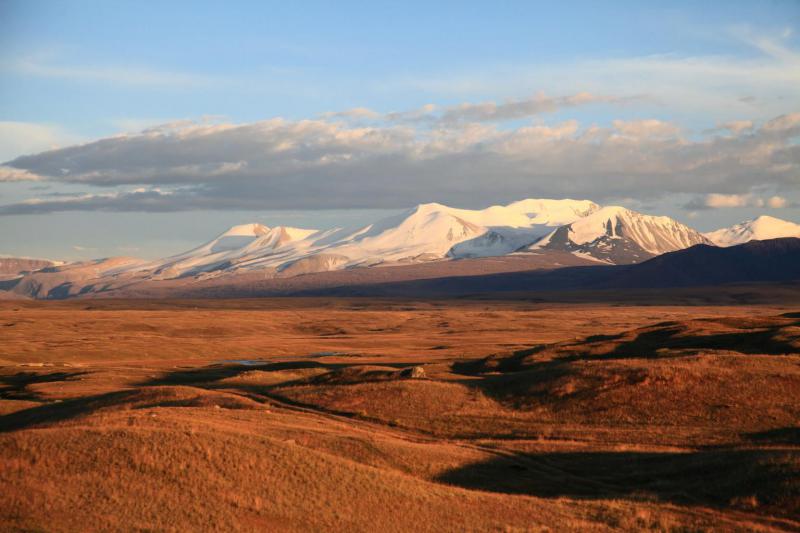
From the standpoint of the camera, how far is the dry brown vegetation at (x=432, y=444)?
2697 centimetres

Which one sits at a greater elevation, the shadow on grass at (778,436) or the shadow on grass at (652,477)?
the shadow on grass at (652,477)

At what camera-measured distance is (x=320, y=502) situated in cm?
2781

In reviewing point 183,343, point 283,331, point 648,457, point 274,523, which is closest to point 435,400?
point 648,457

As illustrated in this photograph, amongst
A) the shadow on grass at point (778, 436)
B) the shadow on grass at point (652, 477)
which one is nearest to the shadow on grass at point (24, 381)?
the shadow on grass at point (652, 477)

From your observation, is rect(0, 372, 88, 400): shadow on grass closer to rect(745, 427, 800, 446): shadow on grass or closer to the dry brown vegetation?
the dry brown vegetation

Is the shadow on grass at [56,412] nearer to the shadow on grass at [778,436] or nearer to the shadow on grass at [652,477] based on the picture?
the shadow on grass at [652,477]

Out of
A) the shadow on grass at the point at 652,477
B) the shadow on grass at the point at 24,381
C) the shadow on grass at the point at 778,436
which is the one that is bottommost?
the shadow on grass at the point at 24,381

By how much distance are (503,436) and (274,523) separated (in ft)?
76.6

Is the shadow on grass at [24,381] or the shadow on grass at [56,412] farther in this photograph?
the shadow on grass at [24,381]

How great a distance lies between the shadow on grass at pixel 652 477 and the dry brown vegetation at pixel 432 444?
0.12m

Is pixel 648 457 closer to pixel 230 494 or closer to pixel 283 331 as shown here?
pixel 230 494

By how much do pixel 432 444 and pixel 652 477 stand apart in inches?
428

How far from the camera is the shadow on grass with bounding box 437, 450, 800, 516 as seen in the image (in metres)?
31.0

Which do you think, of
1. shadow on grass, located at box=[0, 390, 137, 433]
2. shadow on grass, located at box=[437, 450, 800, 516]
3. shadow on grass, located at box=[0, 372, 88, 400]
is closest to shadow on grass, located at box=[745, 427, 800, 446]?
shadow on grass, located at box=[437, 450, 800, 516]
